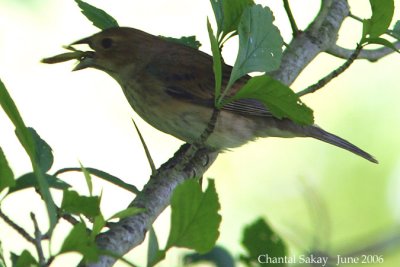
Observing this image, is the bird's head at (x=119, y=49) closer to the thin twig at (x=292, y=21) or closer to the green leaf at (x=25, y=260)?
the thin twig at (x=292, y=21)

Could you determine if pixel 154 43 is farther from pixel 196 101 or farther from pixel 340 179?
pixel 340 179

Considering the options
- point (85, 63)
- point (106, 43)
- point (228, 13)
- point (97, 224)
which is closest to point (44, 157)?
point (97, 224)

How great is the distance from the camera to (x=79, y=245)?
223 cm

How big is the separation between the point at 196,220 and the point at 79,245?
35cm

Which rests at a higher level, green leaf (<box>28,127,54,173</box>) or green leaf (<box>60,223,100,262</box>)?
green leaf (<box>28,127,54,173</box>)

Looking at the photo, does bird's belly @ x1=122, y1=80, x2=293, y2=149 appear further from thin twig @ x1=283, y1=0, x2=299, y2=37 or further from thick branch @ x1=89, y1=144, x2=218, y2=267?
thin twig @ x1=283, y1=0, x2=299, y2=37

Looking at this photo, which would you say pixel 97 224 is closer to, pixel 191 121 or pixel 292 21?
pixel 292 21

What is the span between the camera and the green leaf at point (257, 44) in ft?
8.79

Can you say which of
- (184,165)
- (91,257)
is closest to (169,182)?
(184,165)

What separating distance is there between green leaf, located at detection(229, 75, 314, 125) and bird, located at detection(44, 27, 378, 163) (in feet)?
6.62

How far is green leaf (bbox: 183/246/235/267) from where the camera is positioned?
132 inches

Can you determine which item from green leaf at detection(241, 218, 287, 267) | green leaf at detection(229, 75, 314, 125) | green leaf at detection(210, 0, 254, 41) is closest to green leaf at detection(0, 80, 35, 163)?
green leaf at detection(229, 75, 314, 125)

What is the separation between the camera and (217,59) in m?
2.55

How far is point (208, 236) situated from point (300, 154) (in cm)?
576
